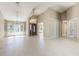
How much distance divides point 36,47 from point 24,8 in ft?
2.82

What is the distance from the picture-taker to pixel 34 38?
3.62 m

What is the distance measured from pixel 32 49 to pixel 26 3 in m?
0.96

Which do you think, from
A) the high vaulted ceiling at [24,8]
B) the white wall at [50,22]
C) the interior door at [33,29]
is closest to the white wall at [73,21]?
the high vaulted ceiling at [24,8]

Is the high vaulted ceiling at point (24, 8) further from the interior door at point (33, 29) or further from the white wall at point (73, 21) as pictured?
the interior door at point (33, 29)

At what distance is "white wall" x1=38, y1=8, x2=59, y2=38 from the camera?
3.62 m

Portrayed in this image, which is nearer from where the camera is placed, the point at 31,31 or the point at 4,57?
the point at 4,57

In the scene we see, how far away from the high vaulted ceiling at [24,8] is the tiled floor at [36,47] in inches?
18.4

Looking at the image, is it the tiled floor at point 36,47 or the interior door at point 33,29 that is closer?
the tiled floor at point 36,47

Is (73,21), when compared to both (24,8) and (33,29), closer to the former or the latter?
(33,29)

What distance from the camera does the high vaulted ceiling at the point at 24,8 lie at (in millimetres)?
3448

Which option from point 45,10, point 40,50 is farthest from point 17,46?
point 45,10

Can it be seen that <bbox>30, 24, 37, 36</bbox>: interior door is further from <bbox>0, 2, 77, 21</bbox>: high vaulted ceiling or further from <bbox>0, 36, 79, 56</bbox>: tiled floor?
<bbox>0, 2, 77, 21</bbox>: high vaulted ceiling

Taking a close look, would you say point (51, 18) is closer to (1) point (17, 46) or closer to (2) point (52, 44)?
(2) point (52, 44)

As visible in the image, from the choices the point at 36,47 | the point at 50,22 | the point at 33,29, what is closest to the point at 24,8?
the point at 33,29
